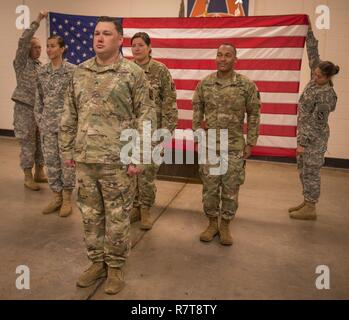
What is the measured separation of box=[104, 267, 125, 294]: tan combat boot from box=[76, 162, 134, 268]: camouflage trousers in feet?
0.17

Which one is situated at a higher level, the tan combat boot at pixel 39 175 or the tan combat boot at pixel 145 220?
the tan combat boot at pixel 39 175

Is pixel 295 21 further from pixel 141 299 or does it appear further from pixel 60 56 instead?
pixel 141 299

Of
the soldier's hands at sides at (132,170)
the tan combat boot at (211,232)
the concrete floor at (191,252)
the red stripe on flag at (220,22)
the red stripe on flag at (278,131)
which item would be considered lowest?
the concrete floor at (191,252)

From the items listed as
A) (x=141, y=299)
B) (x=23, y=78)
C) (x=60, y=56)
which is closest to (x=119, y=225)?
(x=141, y=299)

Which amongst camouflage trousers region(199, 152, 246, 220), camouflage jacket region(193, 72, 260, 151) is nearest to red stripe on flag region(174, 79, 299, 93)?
camouflage jacket region(193, 72, 260, 151)

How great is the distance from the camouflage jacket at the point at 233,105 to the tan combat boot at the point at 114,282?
124 cm

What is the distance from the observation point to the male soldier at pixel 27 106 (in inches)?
156

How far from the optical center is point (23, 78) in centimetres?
408

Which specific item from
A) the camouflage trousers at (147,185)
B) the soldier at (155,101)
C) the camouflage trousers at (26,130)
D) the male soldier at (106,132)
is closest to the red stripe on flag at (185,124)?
the soldier at (155,101)

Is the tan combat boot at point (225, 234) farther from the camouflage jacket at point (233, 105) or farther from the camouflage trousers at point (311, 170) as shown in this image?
the camouflage trousers at point (311, 170)

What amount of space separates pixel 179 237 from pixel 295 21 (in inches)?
95.2

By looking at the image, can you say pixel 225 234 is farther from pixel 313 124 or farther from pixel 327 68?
pixel 327 68

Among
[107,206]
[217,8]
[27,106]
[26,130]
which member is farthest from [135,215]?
[217,8]

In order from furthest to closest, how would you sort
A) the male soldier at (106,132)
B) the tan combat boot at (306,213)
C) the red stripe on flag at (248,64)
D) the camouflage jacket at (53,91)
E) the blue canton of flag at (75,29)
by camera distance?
the blue canton of flag at (75,29), the red stripe on flag at (248,64), the tan combat boot at (306,213), the camouflage jacket at (53,91), the male soldier at (106,132)
